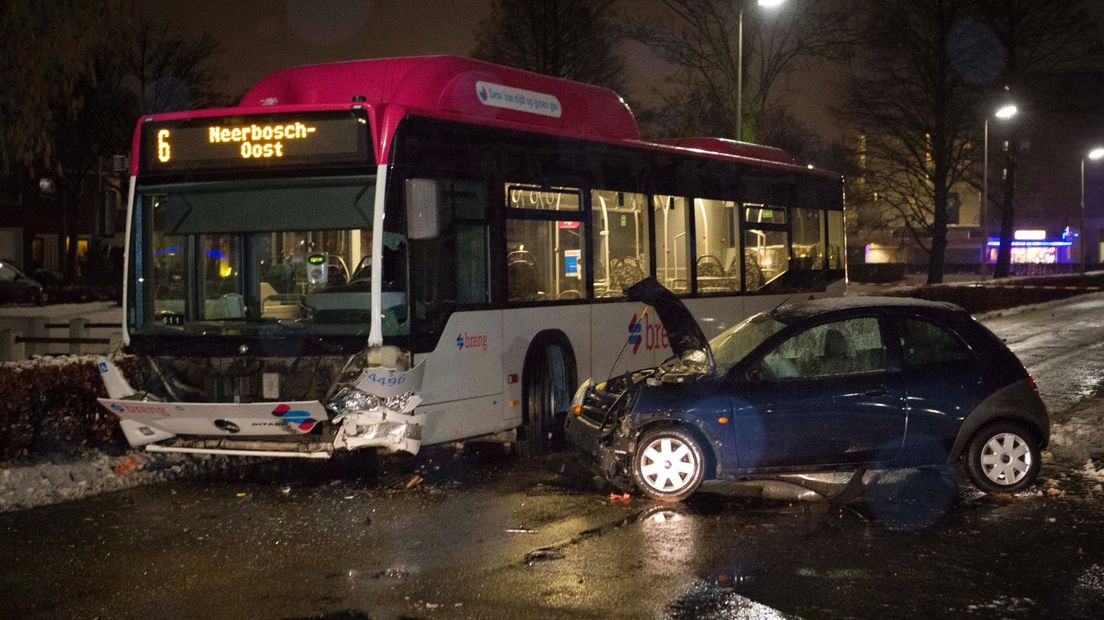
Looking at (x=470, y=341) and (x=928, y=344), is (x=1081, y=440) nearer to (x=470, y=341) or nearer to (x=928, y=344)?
(x=928, y=344)

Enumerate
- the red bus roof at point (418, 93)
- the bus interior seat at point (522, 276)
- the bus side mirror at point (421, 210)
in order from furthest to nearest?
the bus interior seat at point (522, 276) → the red bus roof at point (418, 93) → the bus side mirror at point (421, 210)

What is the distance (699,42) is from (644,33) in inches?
61.5

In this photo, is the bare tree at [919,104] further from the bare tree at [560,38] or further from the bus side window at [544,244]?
the bus side window at [544,244]

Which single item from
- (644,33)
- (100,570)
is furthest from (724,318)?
(644,33)

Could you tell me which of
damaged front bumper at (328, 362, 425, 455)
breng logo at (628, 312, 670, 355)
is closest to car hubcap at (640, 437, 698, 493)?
damaged front bumper at (328, 362, 425, 455)

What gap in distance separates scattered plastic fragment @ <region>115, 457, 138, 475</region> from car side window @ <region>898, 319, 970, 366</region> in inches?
265

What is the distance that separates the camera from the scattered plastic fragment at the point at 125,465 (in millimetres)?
10617

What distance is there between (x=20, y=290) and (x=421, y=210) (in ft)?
123

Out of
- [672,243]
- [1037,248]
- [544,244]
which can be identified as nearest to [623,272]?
[672,243]

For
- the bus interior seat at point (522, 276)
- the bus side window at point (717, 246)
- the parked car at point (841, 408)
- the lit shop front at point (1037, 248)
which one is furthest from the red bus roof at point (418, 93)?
the lit shop front at point (1037, 248)

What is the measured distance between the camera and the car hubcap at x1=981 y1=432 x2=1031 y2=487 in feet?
29.6

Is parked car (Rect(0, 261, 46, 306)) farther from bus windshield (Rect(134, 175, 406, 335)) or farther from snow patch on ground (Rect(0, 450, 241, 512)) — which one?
bus windshield (Rect(134, 175, 406, 335))

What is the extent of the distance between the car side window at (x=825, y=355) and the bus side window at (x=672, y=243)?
4377 mm

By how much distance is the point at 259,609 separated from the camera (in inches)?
251
